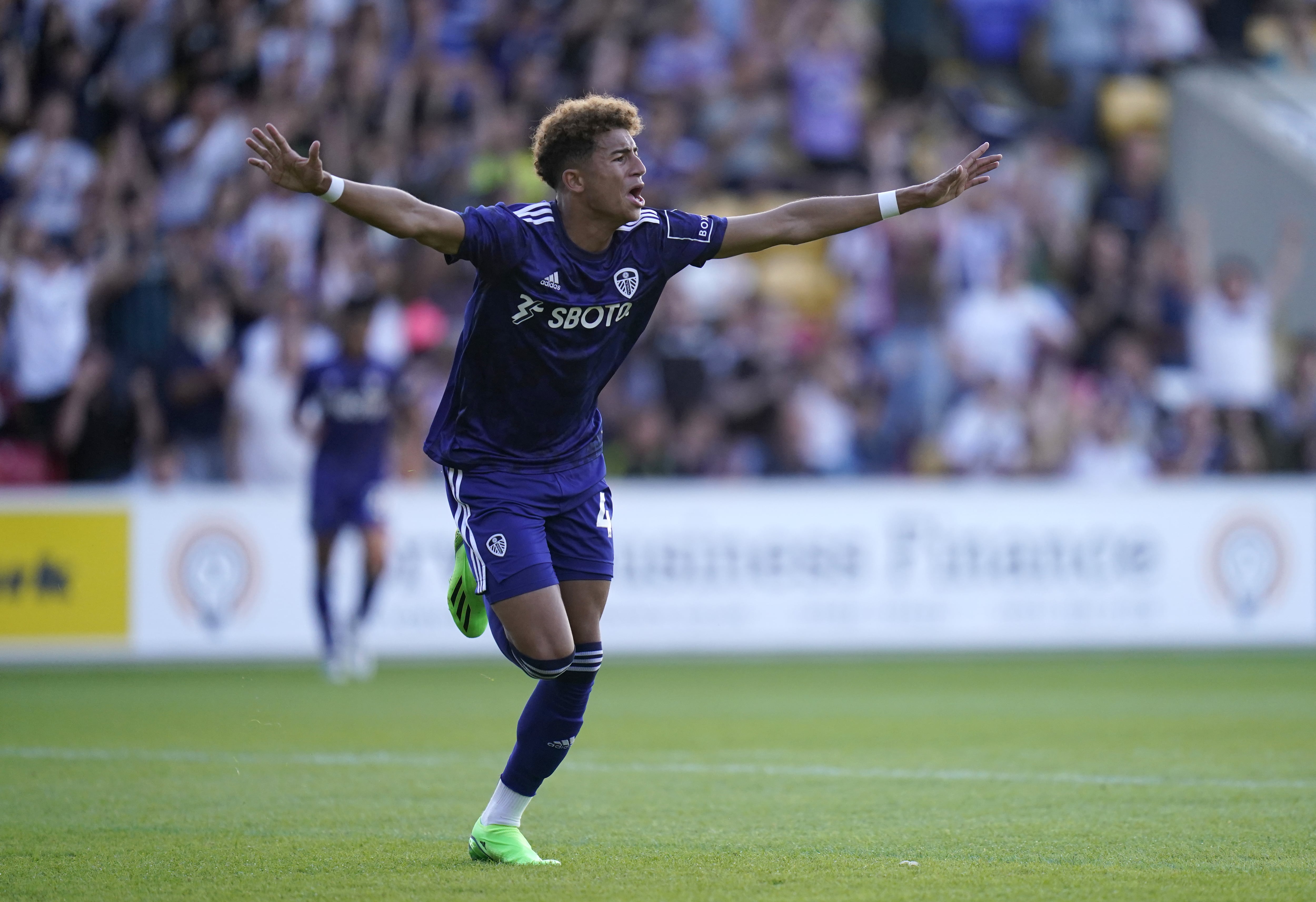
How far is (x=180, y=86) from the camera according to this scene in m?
17.3

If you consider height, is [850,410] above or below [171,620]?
above

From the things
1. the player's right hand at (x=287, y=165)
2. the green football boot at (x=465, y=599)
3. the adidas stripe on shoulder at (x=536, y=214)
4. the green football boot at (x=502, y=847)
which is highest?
the player's right hand at (x=287, y=165)

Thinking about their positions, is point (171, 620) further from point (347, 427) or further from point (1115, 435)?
point (1115, 435)

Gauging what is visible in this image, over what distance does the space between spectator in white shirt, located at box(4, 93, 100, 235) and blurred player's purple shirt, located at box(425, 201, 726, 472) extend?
11.3 m

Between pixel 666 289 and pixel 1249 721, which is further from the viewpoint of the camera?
pixel 666 289

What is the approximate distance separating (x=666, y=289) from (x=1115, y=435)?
4449 millimetres

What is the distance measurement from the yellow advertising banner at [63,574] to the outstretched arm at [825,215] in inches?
376

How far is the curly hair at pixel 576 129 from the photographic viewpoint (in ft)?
19.2

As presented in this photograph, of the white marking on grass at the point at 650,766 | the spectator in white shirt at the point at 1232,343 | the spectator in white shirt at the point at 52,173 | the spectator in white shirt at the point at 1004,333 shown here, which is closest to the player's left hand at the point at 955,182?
the white marking on grass at the point at 650,766

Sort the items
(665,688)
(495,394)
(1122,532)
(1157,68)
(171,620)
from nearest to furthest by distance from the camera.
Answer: (495,394) → (665,688) → (171,620) → (1122,532) → (1157,68)

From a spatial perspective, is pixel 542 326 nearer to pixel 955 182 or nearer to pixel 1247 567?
pixel 955 182

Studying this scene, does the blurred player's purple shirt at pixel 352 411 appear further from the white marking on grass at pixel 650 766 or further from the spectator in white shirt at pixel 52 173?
the white marking on grass at pixel 650 766

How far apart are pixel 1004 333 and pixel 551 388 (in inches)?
460

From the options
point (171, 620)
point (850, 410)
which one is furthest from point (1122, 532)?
point (171, 620)
